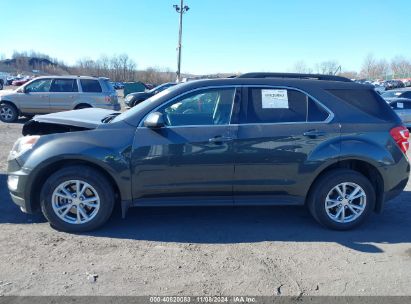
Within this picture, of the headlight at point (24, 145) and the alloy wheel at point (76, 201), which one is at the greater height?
the headlight at point (24, 145)

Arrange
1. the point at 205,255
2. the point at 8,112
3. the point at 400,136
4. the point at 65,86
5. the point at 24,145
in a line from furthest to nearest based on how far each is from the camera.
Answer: the point at 8,112 → the point at 65,86 → the point at 400,136 → the point at 24,145 → the point at 205,255

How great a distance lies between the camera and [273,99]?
175 inches

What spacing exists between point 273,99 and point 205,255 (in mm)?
1966

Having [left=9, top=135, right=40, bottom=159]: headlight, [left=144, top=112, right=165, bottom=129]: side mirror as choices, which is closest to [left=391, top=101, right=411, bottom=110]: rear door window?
[left=144, top=112, right=165, bottom=129]: side mirror

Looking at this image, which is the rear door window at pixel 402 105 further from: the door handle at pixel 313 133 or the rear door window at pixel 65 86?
the rear door window at pixel 65 86

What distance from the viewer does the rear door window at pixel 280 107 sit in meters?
4.40

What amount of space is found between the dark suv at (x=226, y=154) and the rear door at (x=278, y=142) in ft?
0.04

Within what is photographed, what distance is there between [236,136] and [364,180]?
1.66 metres

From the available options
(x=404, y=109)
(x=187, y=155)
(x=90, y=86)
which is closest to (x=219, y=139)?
(x=187, y=155)

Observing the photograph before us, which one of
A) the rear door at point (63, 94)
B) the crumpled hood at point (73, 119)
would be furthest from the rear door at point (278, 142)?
the rear door at point (63, 94)

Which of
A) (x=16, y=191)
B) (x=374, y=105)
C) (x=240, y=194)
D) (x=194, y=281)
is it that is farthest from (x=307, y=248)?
(x=16, y=191)

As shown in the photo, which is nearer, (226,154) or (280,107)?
(226,154)

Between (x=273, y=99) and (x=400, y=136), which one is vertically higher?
(x=273, y=99)

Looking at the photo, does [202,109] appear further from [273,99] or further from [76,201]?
[76,201]
